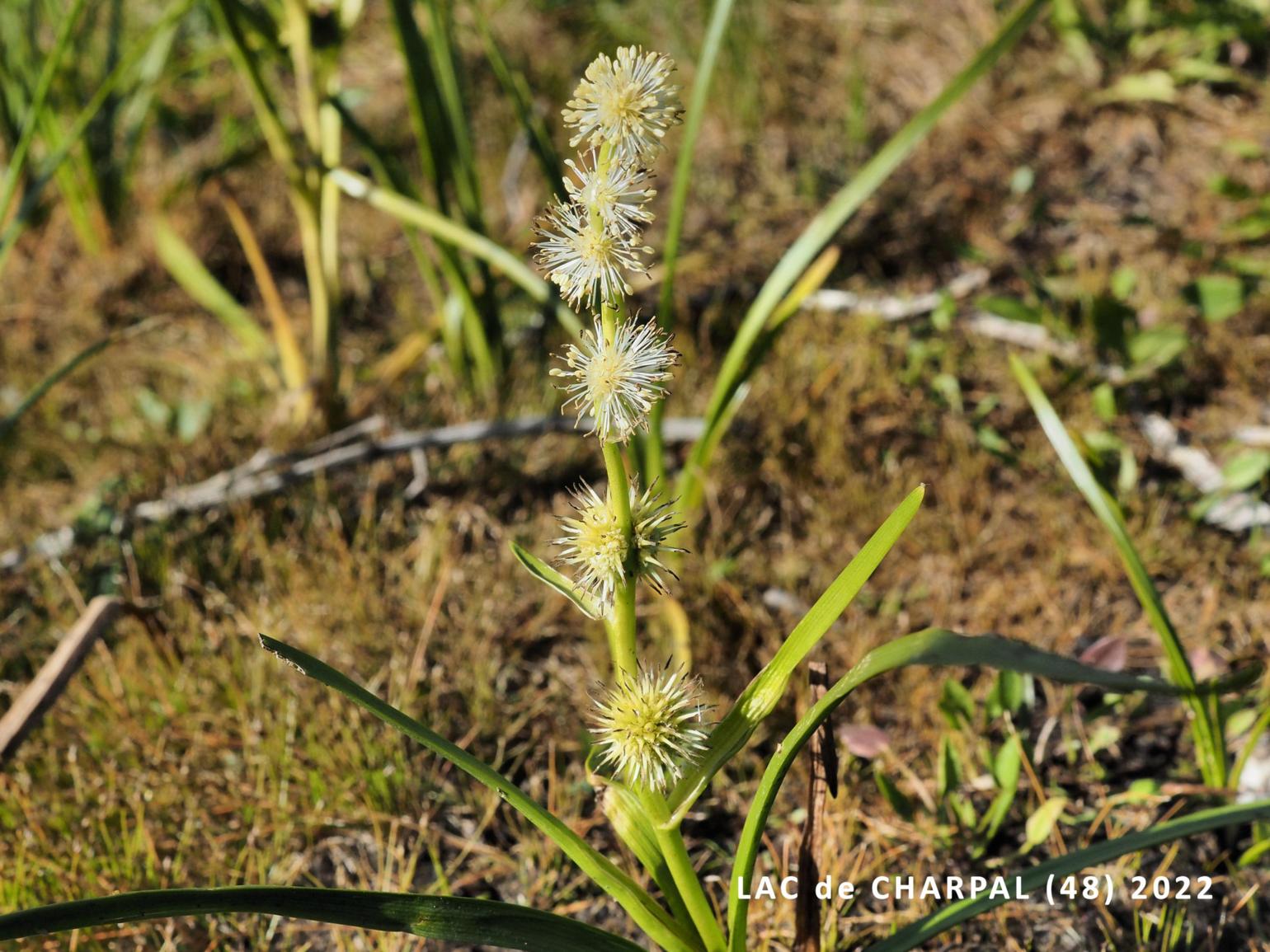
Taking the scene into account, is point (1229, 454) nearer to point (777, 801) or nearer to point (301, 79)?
point (777, 801)

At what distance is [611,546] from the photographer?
104cm

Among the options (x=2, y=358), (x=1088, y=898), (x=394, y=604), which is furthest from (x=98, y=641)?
(x=1088, y=898)

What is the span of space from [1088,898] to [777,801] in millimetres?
457

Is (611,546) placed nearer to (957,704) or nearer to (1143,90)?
(957,704)

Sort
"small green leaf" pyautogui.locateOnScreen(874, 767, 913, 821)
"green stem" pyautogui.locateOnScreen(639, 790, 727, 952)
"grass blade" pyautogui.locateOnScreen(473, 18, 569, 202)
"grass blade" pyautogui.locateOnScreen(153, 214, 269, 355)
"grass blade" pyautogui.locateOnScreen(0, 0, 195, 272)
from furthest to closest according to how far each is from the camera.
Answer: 1. "grass blade" pyautogui.locateOnScreen(153, 214, 269, 355)
2. "grass blade" pyautogui.locateOnScreen(473, 18, 569, 202)
3. "grass blade" pyautogui.locateOnScreen(0, 0, 195, 272)
4. "small green leaf" pyautogui.locateOnScreen(874, 767, 913, 821)
5. "green stem" pyautogui.locateOnScreen(639, 790, 727, 952)

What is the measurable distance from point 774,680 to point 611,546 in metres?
0.25

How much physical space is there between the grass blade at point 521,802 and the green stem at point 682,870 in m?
0.03

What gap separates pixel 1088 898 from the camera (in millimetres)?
1488

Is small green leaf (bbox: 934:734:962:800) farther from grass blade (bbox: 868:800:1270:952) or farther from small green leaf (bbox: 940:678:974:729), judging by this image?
grass blade (bbox: 868:800:1270:952)

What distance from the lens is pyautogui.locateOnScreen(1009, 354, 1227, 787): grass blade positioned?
148 centimetres

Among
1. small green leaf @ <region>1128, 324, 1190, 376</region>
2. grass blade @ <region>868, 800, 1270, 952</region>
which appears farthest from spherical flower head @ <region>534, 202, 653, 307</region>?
small green leaf @ <region>1128, 324, 1190, 376</region>

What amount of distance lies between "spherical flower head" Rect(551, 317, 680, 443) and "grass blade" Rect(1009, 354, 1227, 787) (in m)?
0.81

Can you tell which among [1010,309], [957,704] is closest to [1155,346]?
[1010,309]

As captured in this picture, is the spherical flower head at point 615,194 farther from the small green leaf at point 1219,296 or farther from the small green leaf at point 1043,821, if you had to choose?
the small green leaf at point 1219,296
